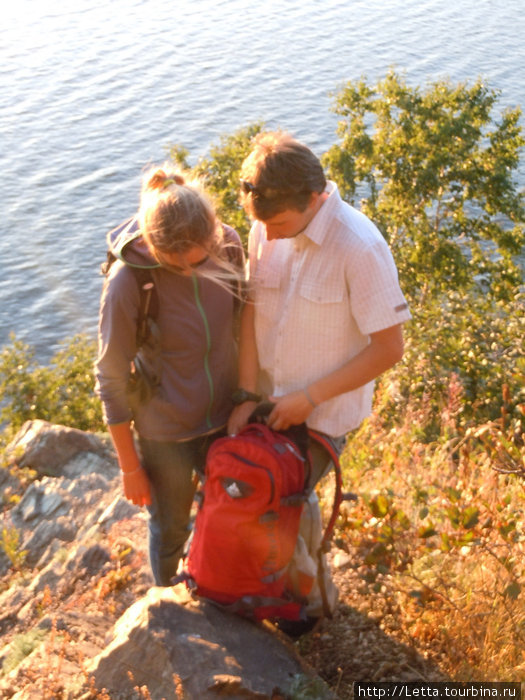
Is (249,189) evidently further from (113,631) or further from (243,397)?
(113,631)

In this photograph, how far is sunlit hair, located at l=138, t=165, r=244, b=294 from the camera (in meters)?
2.61

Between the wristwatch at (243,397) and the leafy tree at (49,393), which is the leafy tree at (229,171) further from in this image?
the wristwatch at (243,397)

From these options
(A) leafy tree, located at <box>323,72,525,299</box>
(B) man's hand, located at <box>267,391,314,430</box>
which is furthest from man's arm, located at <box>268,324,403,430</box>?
(A) leafy tree, located at <box>323,72,525,299</box>

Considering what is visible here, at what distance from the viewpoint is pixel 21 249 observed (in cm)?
2277

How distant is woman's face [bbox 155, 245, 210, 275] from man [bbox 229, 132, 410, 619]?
227 millimetres

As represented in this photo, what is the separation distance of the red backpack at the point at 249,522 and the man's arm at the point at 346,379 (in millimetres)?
89

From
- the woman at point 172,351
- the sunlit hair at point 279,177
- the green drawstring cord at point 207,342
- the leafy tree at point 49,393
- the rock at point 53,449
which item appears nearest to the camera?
the sunlit hair at point 279,177

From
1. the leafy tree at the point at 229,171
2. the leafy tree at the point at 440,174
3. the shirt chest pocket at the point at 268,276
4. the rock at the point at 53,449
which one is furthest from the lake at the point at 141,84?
the shirt chest pocket at the point at 268,276

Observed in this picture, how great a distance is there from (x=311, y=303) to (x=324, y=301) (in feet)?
0.19

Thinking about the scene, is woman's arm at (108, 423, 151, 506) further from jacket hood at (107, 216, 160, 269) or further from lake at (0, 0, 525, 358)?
lake at (0, 0, 525, 358)

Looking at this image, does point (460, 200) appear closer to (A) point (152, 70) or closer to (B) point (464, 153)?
(B) point (464, 153)

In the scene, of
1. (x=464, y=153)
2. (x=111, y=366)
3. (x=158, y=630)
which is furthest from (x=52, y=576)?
(x=464, y=153)

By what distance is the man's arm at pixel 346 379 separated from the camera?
273 cm

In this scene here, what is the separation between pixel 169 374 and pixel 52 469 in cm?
510
